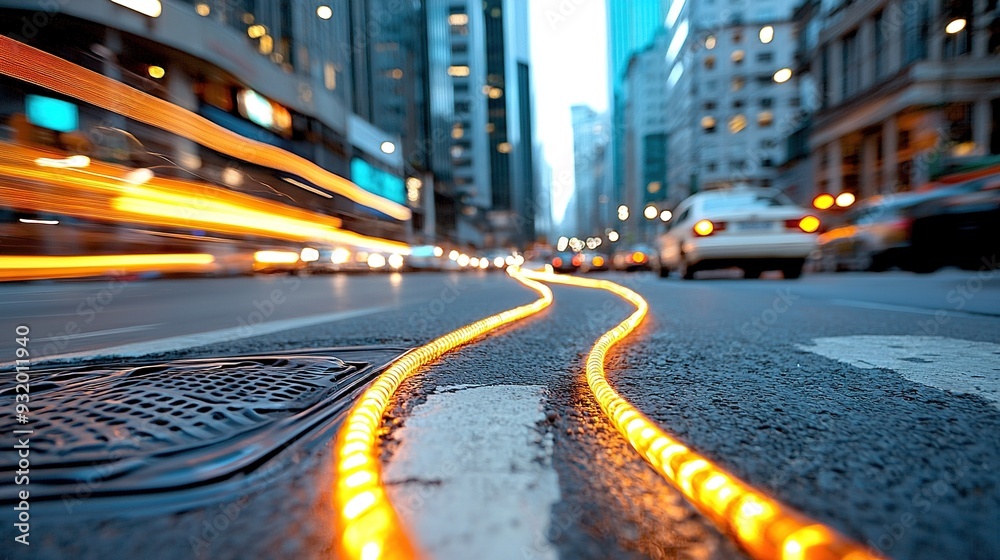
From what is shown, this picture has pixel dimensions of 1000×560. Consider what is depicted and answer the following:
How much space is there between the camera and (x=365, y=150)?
37812 millimetres

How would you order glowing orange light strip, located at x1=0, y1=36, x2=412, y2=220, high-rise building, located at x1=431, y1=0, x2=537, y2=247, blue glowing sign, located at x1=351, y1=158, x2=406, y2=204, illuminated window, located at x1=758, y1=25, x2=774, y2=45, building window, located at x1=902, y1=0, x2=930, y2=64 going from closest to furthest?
glowing orange light strip, located at x1=0, y1=36, x2=412, y2=220, building window, located at x1=902, y1=0, x2=930, y2=64, blue glowing sign, located at x1=351, y1=158, x2=406, y2=204, illuminated window, located at x1=758, y1=25, x2=774, y2=45, high-rise building, located at x1=431, y1=0, x2=537, y2=247

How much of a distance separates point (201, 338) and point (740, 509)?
10.2 feet

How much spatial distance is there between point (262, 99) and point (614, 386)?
2534 centimetres

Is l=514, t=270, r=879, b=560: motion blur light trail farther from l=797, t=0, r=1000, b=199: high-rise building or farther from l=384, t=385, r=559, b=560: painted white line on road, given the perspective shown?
l=797, t=0, r=1000, b=199: high-rise building

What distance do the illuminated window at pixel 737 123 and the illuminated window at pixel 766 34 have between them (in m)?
7.33

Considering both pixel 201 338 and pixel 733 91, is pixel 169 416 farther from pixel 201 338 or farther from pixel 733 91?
pixel 733 91

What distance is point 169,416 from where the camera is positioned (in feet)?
4.35

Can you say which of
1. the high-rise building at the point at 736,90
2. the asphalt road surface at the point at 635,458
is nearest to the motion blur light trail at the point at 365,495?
the asphalt road surface at the point at 635,458

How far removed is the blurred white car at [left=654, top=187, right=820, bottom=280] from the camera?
7.71 meters

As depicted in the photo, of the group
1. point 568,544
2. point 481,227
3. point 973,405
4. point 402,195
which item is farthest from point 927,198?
point 481,227

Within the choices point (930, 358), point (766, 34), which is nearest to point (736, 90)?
point (766, 34)

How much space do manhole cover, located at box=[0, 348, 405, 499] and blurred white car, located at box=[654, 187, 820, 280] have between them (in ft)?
23.4

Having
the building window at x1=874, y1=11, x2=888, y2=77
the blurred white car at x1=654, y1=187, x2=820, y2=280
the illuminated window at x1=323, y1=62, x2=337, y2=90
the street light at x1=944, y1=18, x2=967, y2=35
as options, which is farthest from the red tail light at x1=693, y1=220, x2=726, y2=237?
the illuminated window at x1=323, y1=62, x2=337, y2=90

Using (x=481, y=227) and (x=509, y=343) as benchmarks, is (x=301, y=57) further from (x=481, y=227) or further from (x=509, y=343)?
(x=481, y=227)
